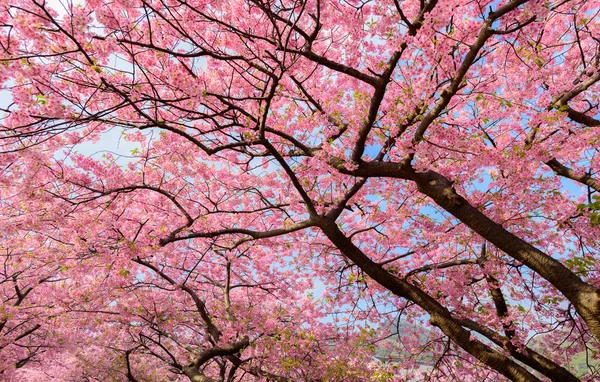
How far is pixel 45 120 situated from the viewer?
4.48 meters

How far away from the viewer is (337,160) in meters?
5.60

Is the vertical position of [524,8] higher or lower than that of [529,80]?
lower

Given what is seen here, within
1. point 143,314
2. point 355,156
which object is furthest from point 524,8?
point 143,314

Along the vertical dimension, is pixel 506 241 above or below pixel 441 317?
above

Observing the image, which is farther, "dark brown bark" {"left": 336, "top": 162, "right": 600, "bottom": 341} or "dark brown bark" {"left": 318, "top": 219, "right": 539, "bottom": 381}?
"dark brown bark" {"left": 318, "top": 219, "right": 539, "bottom": 381}

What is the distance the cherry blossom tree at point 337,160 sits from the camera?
4520 mm

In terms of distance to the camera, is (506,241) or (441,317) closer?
(506,241)

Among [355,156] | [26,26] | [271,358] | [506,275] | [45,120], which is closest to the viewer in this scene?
[26,26]

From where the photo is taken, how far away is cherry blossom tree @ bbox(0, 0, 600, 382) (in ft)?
14.8

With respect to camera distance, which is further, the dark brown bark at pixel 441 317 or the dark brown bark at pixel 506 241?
the dark brown bark at pixel 441 317

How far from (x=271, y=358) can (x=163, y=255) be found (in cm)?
487

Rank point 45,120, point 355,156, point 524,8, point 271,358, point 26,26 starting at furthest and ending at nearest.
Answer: point 271,358, point 355,156, point 45,120, point 524,8, point 26,26

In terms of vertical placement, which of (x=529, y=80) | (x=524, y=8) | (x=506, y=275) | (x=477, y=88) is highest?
(x=529, y=80)

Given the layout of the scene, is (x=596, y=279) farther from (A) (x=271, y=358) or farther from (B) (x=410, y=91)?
(A) (x=271, y=358)
